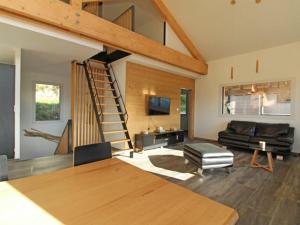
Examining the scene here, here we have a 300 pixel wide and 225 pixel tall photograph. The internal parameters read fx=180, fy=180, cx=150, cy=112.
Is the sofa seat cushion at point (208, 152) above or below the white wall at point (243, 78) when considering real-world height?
below

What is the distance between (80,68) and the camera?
5.00m

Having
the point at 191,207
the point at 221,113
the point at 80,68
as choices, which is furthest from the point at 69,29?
the point at 221,113

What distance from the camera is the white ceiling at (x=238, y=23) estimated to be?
172 inches

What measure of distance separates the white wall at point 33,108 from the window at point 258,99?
5.63m

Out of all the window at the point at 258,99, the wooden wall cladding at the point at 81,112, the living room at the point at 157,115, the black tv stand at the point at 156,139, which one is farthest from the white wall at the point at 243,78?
the wooden wall cladding at the point at 81,112

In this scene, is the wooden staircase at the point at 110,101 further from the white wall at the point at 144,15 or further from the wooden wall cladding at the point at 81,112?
the white wall at the point at 144,15

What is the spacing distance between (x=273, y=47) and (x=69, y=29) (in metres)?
5.66

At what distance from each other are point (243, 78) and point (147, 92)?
3.31 m

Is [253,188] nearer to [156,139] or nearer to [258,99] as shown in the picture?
[156,139]

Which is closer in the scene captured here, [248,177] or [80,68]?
[248,177]

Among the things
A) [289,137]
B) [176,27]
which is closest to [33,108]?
[176,27]

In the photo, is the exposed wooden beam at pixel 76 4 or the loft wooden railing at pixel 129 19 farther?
the loft wooden railing at pixel 129 19

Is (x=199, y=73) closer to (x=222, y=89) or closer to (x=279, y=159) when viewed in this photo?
(x=222, y=89)

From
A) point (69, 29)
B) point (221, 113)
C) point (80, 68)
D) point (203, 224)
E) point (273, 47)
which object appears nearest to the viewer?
point (203, 224)
